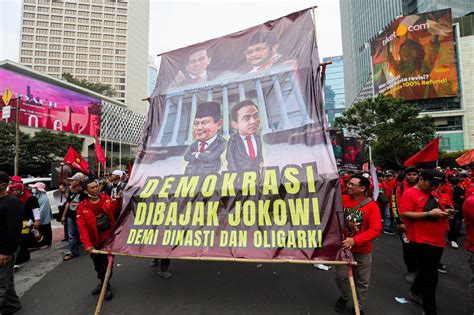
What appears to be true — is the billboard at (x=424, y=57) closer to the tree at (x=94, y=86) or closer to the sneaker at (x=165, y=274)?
the sneaker at (x=165, y=274)

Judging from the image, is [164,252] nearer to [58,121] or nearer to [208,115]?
[208,115]

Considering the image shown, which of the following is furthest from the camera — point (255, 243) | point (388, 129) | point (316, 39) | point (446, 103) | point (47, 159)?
point (446, 103)

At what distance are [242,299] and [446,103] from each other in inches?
2002

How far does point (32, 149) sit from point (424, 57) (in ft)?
176

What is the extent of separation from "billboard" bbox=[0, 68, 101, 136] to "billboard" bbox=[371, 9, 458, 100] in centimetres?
4634

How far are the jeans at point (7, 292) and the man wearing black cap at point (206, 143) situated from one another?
8.46ft

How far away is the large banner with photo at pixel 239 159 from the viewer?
2.98 meters

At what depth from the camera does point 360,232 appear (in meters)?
2.99

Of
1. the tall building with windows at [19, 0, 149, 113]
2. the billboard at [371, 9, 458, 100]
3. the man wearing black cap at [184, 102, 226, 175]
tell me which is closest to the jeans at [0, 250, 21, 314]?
the man wearing black cap at [184, 102, 226, 175]

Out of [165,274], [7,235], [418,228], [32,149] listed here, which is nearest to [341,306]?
[418,228]

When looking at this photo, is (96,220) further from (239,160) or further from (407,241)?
(407,241)

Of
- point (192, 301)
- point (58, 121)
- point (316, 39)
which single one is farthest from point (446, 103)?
point (58, 121)

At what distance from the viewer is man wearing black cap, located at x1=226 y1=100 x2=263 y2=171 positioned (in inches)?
143

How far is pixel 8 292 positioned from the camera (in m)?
3.38
